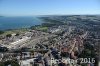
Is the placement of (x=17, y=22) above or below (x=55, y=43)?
above

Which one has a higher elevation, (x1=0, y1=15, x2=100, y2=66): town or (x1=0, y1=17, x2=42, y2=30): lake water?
(x1=0, y1=17, x2=42, y2=30): lake water

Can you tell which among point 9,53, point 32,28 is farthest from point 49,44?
point 9,53

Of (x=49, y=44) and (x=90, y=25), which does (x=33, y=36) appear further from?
(x=90, y=25)

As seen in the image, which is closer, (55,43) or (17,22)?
(55,43)

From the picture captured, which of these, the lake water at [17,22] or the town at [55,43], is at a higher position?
the lake water at [17,22]
